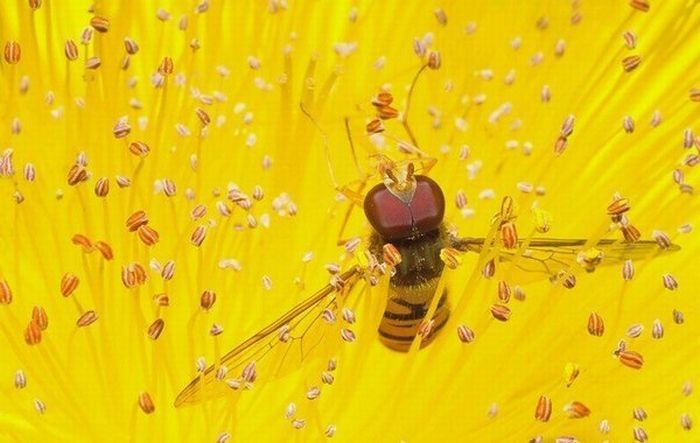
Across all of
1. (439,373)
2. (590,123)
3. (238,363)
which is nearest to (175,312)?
(238,363)

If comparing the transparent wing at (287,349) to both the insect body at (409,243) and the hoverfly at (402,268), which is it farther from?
the insect body at (409,243)

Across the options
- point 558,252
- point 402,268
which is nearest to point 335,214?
point 402,268

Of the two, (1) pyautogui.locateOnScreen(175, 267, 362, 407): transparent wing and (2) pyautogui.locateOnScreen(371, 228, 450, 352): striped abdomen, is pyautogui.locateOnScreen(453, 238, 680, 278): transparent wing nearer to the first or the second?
(2) pyautogui.locateOnScreen(371, 228, 450, 352): striped abdomen

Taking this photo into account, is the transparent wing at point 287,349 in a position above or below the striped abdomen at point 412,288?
below

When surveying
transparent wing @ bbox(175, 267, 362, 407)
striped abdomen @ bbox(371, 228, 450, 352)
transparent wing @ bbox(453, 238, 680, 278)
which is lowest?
transparent wing @ bbox(175, 267, 362, 407)

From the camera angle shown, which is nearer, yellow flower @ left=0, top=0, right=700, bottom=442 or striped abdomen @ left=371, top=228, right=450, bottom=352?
striped abdomen @ left=371, top=228, right=450, bottom=352

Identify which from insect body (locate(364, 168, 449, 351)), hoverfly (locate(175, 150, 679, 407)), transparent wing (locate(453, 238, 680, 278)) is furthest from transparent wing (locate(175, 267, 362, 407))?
transparent wing (locate(453, 238, 680, 278))

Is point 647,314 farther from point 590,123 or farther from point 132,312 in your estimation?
point 132,312

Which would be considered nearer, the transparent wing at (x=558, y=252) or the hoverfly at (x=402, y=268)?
the hoverfly at (x=402, y=268)

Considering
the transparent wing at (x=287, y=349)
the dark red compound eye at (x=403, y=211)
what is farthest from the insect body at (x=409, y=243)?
the transparent wing at (x=287, y=349)
